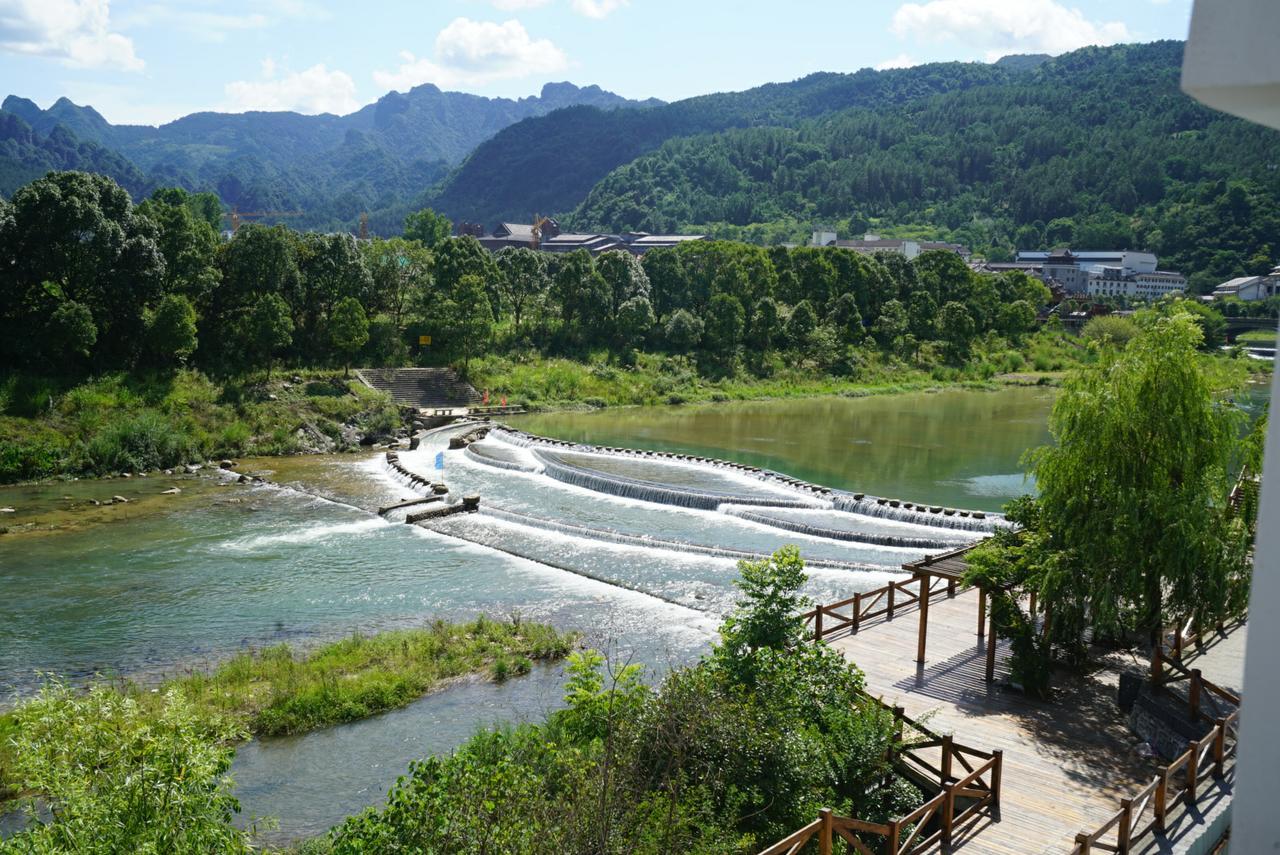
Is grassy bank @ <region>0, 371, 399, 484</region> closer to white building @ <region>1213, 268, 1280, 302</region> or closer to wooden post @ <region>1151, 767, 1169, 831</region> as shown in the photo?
wooden post @ <region>1151, 767, 1169, 831</region>

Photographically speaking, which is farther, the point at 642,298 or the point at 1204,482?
the point at 642,298

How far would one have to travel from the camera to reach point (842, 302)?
77.2 metres

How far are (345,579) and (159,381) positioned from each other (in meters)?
24.2

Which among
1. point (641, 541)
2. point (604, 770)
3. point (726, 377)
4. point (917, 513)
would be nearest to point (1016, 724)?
point (604, 770)

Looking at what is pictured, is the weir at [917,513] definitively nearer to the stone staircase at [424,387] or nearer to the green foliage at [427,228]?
the stone staircase at [424,387]

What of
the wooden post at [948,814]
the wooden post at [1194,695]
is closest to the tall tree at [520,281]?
the wooden post at [1194,695]

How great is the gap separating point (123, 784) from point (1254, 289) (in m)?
126

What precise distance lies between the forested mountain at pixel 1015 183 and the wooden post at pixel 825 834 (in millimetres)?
133593

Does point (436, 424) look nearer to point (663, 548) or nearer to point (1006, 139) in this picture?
point (663, 548)

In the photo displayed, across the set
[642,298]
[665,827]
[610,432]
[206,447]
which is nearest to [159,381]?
[206,447]

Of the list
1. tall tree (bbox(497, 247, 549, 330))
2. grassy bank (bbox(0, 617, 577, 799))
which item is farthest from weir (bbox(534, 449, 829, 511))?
tall tree (bbox(497, 247, 549, 330))

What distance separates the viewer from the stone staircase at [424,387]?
53812 mm

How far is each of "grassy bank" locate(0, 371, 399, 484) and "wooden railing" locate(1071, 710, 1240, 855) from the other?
37.0 m

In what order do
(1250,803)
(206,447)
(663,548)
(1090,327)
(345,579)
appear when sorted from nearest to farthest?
(1250,803) < (345,579) < (663,548) < (206,447) < (1090,327)
